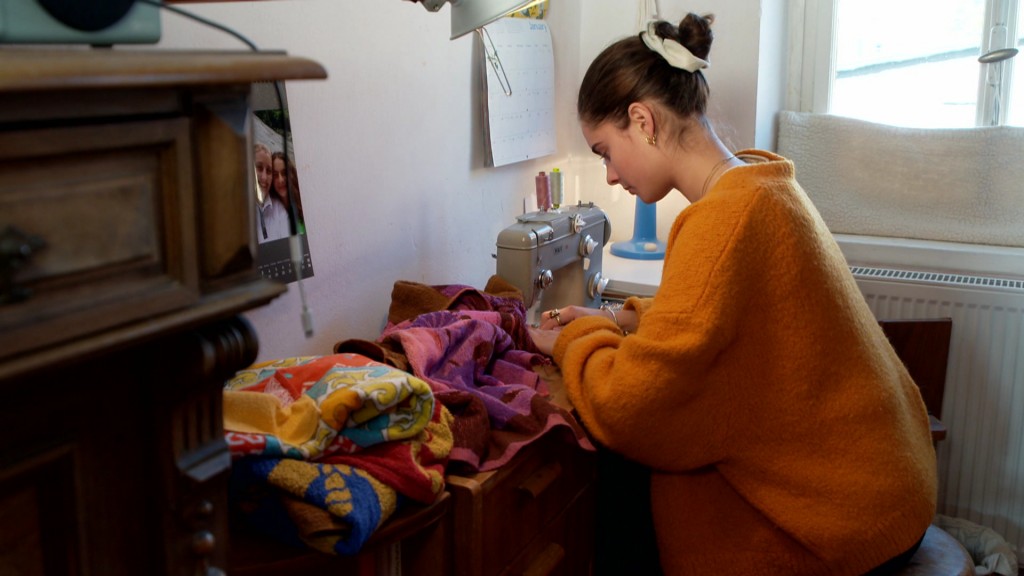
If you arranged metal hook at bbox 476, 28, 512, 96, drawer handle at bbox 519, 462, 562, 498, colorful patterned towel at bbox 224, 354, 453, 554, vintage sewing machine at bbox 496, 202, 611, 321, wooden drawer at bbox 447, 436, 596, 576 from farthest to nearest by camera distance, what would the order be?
metal hook at bbox 476, 28, 512, 96
vintage sewing machine at bbox 496, 202, 611, 321
drawer handle at bbox 519, 462, 562, 498
wooden drawer at bbox 447, 436, 596, 576
colorful patterned towel at bbox 224, 354, 453, 554

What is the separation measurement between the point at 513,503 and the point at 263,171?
608 millimetres

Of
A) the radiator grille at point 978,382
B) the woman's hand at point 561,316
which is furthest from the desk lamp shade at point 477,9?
the radiator grille at point 978,382

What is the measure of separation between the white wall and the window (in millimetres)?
531

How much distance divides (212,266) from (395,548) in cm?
58

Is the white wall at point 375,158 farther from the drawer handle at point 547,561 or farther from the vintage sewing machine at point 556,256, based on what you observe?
the drawer handle at point 547,561

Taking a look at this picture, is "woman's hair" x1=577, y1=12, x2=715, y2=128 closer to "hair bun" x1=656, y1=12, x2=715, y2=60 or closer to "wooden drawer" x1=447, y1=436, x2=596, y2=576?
"hair bun" x1=656, y1=12, x2=715, y2=60

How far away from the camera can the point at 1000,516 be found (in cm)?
232

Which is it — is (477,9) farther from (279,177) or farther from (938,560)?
(938,560)

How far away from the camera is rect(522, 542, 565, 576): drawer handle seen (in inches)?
52.6

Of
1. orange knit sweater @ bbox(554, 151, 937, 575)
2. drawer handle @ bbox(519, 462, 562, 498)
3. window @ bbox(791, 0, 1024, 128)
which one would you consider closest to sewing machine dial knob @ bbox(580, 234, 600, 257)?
orange knit sweater @ bbox(554, 151, 937, 575)

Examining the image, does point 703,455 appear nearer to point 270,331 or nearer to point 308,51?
point 270,331

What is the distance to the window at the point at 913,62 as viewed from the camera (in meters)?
2.38

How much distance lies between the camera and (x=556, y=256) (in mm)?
1728

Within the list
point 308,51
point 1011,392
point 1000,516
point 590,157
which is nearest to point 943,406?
point 1011,392
